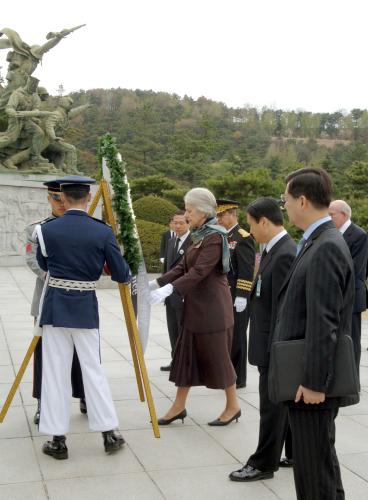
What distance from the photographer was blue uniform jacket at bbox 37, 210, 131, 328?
3717 millimetres

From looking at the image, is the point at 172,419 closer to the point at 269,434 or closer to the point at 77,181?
the point at 269,434

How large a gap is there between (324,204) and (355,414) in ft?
9.19

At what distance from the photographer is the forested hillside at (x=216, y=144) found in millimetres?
25250

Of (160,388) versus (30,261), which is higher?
(30,261)

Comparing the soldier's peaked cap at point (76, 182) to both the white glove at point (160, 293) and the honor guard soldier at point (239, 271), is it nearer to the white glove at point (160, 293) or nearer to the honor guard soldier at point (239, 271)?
the white glove at point (160, 293)

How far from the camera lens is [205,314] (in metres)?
4.30

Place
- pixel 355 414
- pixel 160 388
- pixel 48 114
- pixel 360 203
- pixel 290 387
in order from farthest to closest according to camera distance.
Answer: pixel 360 203 < pixel 48 114 < pixel 160 388 < pixel 355 414 < pixel 290 387

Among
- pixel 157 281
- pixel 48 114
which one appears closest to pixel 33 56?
pixel 48 114

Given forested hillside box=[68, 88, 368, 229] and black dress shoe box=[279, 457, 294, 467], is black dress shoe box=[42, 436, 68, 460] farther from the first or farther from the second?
forested hillside box=[68, 88, 368, 229]

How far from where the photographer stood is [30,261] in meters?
4.14

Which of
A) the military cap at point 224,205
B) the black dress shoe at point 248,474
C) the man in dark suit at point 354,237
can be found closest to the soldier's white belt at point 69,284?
the black dress shoe at point 248,474

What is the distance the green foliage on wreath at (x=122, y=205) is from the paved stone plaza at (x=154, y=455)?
119 cm

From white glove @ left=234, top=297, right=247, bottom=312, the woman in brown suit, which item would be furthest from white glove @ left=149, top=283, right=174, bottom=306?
white glove @ left=234, top=297, right=247, bottom=312

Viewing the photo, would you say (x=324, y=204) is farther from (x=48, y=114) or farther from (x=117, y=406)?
(x=48, y=114)
